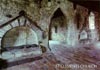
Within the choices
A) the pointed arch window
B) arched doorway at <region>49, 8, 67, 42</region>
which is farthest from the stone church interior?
arched doorway at <region>49, 8, 67, 42</region>

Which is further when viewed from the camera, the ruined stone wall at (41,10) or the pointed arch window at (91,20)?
the pointed arch window at (91,20)

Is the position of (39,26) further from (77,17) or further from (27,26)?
(77,17)

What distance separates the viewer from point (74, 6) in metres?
7.28

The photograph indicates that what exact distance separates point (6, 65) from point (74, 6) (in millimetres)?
4972

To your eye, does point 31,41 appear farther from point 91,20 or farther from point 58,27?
point 58,27

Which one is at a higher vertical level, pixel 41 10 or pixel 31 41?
pixel 41 10

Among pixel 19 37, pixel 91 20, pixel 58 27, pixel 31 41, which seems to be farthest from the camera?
pixel 58 27

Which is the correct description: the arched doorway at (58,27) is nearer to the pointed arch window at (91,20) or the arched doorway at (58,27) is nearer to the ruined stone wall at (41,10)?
the pointed arch window at (91,20)

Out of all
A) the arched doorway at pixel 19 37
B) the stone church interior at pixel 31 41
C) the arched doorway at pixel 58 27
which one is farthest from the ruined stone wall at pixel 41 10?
the arched doorway at pixel 58 27

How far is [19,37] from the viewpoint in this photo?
5137 millimetres

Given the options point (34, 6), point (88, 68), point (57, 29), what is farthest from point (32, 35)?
point (57, 29)

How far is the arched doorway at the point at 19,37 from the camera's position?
4.87m

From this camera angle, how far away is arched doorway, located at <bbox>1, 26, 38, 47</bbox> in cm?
487

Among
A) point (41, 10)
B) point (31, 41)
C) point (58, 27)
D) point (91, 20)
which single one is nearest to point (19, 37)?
point (31, 41)
